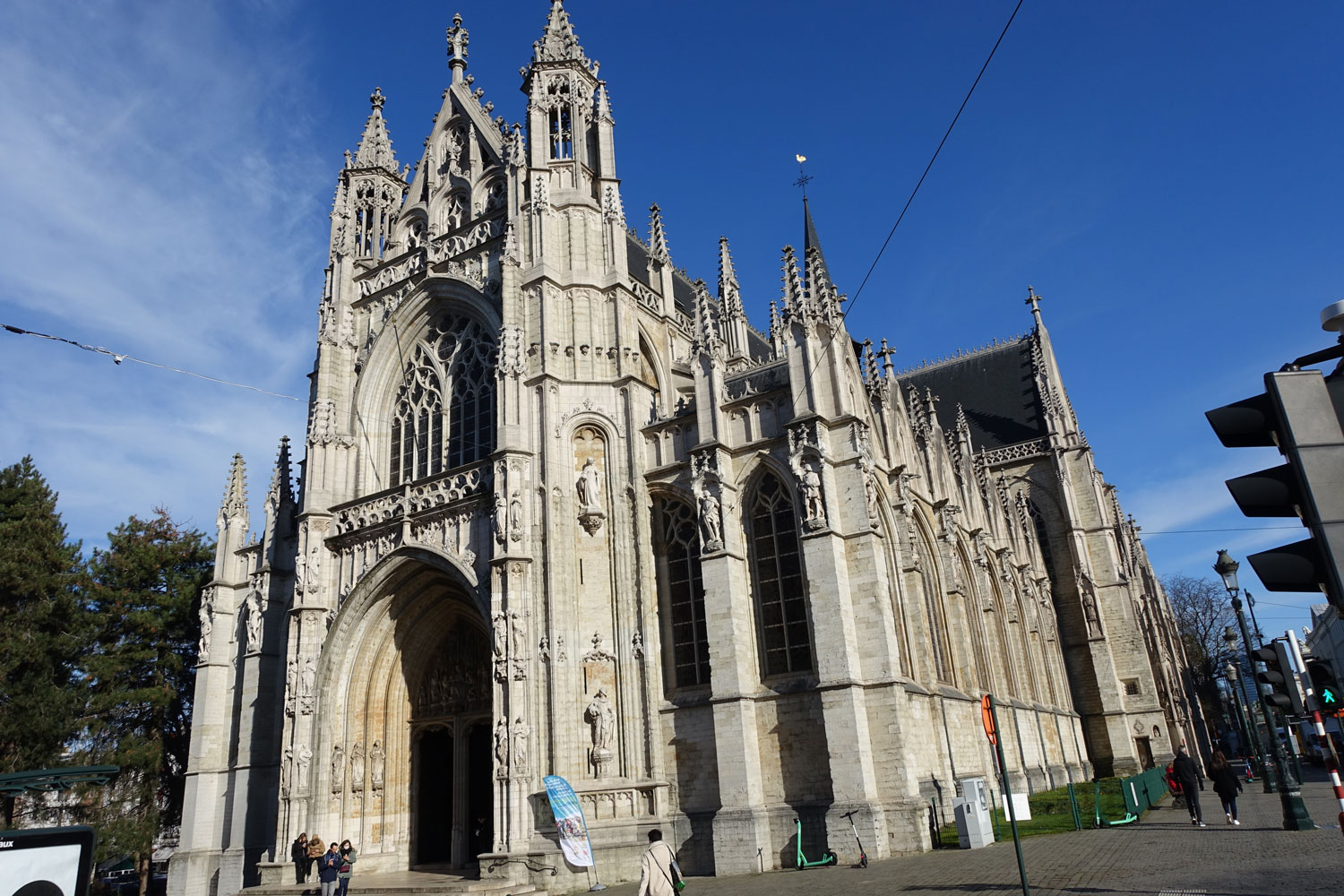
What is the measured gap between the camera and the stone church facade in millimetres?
17203

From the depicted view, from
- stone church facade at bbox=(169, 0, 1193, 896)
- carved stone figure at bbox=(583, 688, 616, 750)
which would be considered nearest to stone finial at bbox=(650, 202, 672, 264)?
stone church facade at bbox=(169, 0, 1193, 896)

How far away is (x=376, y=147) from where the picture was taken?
96.0 ft

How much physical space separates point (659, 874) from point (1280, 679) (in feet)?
23.0

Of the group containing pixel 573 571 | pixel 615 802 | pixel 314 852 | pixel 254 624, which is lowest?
pixel 314 852

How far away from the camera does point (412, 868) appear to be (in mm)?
21109

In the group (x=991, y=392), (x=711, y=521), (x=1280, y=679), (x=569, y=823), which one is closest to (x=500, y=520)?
(x=711, y=521)

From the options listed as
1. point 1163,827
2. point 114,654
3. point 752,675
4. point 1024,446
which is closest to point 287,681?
point 114,654

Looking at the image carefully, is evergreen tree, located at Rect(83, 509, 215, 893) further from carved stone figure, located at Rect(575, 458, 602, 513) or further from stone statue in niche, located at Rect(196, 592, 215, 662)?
carved stone figure, located at Rect(575, 458, 602, 513)

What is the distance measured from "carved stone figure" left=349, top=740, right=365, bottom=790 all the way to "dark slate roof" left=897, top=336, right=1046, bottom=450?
2583 centimetres

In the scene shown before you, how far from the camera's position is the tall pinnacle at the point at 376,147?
94.7 ft

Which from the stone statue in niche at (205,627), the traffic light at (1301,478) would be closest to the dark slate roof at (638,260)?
the stone statue in niche at (205,627)

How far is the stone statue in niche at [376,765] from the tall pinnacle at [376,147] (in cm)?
1728

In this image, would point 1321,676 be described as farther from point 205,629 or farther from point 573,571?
point 205,629

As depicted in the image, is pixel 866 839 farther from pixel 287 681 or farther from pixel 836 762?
pixel 287 681
